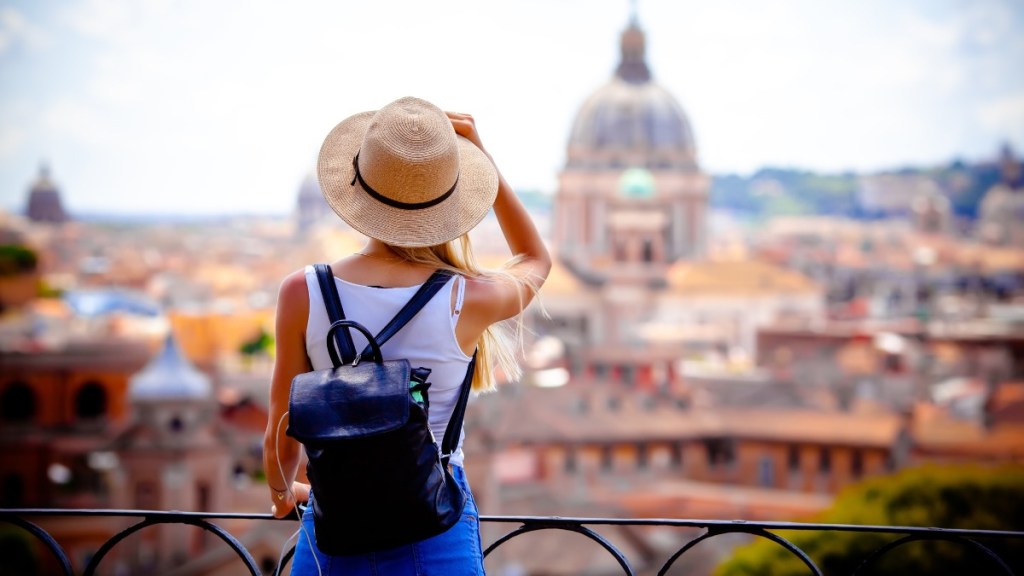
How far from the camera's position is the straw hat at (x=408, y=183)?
1.97 m

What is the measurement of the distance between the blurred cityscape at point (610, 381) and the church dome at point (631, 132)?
9cm

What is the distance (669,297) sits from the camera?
43.1m

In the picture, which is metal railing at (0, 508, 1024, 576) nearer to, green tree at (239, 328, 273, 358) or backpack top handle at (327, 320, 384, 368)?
backpack top handle at (327, 320, 384, 368)

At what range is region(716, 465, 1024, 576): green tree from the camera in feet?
45.2

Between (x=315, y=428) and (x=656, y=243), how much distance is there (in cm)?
4469

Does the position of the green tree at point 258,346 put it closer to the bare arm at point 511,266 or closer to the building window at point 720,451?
the building window at point 720,451

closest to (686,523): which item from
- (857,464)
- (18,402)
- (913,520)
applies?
(913,520)

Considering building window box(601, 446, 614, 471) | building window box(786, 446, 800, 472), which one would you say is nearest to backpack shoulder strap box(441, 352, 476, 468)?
building window box(601, 446, 614, 471)

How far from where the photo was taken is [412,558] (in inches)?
74.8

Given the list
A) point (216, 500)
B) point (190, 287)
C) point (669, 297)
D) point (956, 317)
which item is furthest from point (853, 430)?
point (190, 287)

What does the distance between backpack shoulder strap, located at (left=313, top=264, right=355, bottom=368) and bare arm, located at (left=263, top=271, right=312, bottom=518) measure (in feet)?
0.10

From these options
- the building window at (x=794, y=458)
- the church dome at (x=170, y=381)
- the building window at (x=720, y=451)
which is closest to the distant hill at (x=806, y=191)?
the building window at (x=720, y=451)

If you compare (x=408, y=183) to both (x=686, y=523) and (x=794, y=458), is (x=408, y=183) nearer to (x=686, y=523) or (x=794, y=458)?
(x=686, y=523)

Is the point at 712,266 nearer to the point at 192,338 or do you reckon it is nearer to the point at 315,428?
the point at 192,338
